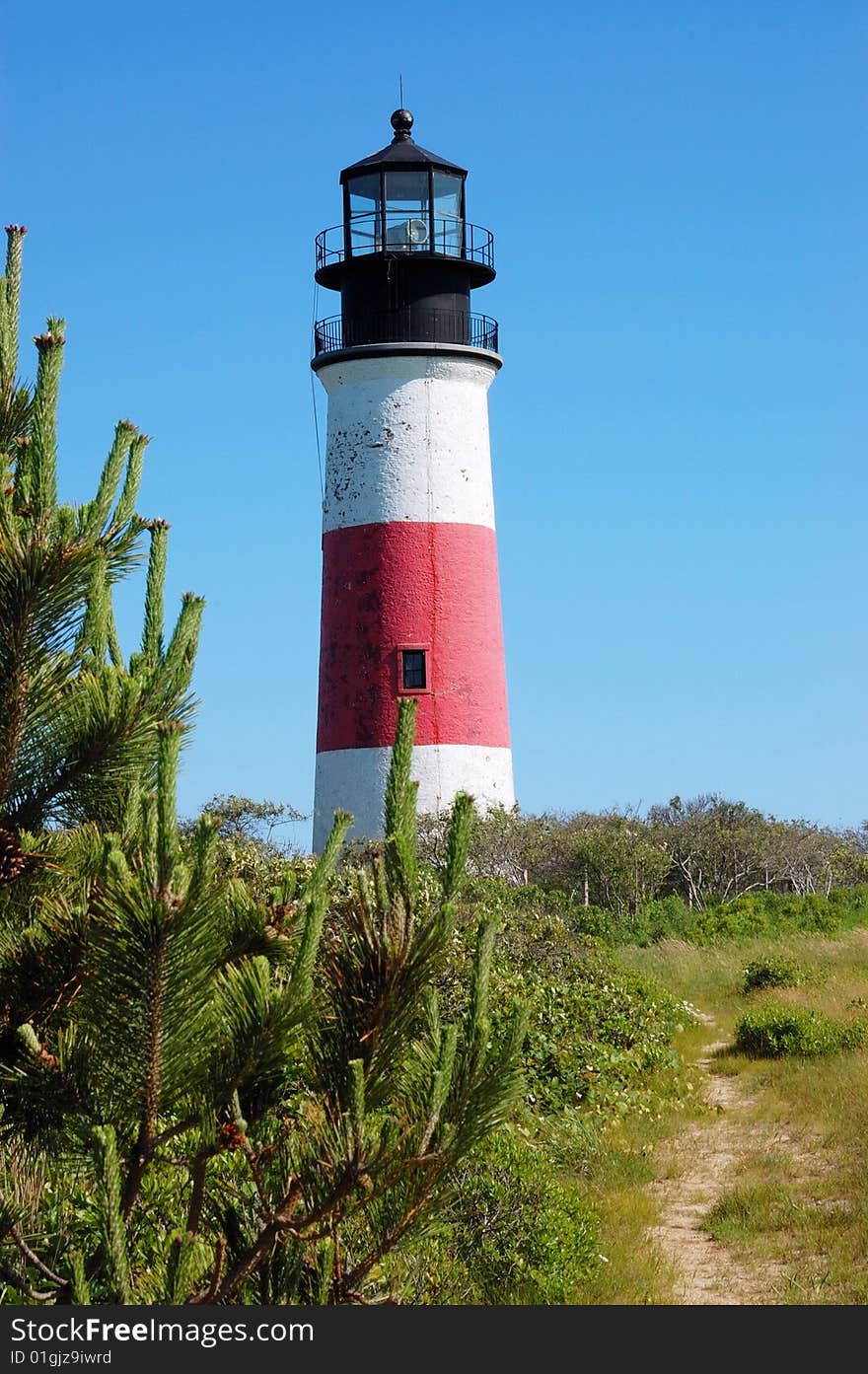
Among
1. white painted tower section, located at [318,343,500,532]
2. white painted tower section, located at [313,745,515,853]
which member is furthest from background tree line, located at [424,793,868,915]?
white painted tower section, located at [318,343,500,532]

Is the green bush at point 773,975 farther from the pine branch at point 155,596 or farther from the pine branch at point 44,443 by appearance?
the pine branch at point 44,443

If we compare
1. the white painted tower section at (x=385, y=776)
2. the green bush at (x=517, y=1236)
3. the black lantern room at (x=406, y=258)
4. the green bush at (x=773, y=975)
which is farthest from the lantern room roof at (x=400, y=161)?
the green bush at (x=517, y=1236)

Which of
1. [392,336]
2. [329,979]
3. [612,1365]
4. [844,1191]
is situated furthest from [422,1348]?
[392,336]

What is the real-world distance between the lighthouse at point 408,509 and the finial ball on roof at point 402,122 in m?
1.26

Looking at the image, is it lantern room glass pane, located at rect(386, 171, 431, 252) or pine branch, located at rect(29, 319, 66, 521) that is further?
lantern room glass pane, located at rect(386, 171, 431, 252)

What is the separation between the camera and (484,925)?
16.9ft

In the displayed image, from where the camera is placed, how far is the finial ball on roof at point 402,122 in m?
28.7

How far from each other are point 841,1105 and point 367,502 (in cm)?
1580

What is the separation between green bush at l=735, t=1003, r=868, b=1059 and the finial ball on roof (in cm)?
1880

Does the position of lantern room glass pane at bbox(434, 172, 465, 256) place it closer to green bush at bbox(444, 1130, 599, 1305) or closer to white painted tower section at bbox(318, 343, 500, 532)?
white painted tower section at bbox(318, 343, 500, 532)

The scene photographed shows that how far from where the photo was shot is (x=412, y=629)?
26.0 metres

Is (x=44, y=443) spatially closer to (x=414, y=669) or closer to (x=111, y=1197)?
(x=111, y=1197)

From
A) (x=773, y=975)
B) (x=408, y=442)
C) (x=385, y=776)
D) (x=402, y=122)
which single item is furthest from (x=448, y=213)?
(x=773, y=975)

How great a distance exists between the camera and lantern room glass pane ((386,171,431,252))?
27328 mm
